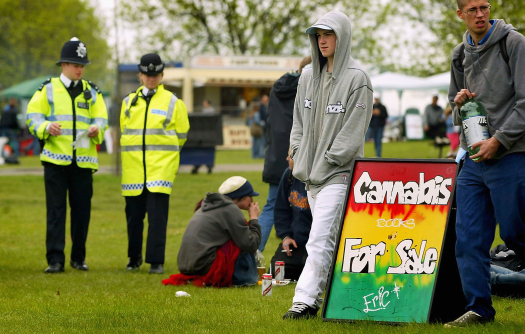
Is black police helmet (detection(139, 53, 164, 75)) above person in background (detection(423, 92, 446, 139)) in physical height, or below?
above

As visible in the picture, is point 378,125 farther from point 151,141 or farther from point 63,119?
point 63,119

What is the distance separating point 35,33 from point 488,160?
53733 mm

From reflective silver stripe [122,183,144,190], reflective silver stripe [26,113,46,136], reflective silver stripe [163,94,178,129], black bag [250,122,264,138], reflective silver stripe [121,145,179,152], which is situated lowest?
reflective silver stripe [122,183,144,190]

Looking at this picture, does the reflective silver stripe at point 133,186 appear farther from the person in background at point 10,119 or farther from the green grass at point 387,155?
the person in background at point 10,119

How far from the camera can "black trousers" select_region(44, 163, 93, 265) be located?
8.45 metres

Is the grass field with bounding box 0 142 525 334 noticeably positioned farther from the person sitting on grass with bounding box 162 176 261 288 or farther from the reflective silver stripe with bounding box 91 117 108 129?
the reflective silver stripe with bounding box 91 117 108 129

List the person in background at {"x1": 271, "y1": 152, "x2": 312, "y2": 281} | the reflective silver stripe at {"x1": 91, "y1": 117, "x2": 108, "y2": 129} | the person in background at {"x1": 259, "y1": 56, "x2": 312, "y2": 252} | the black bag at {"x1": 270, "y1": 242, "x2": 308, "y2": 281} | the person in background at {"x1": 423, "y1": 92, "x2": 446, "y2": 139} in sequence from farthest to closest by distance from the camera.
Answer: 1. the person in background at {"x1": 423, "y1": 92, "x2": 446, "y2": 139}
2. the reflective silver stripe at {"x1": 91, "y1": 117, "x2": 108, "y2": 129}
3. the person in background at {"x1": 259, "y1": 56, "x2": 312, "y2": 252}
4. the black bag at {"x1": 270, "y1": 242, "x2": 308, "y2": 281}
5. the person in background at {"x1": 271, "y1": 152, "x2": 312, "y2": 281}

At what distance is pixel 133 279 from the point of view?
7.94m

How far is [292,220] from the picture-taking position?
7.43m

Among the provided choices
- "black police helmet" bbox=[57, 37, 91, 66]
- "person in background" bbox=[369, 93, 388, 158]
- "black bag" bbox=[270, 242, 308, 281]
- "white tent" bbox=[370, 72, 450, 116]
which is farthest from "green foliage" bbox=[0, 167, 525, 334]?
"white tent" bbox=[370, 72, 450, 116]

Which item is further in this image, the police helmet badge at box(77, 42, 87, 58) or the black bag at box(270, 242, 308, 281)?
the police helmet badge at box(77, 42, 87, 58)

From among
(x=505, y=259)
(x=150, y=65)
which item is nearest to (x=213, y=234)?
(x=150, y=65)

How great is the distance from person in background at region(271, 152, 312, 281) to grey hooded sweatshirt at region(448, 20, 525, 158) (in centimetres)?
261

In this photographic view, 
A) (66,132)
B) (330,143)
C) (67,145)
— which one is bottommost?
(67,145)
